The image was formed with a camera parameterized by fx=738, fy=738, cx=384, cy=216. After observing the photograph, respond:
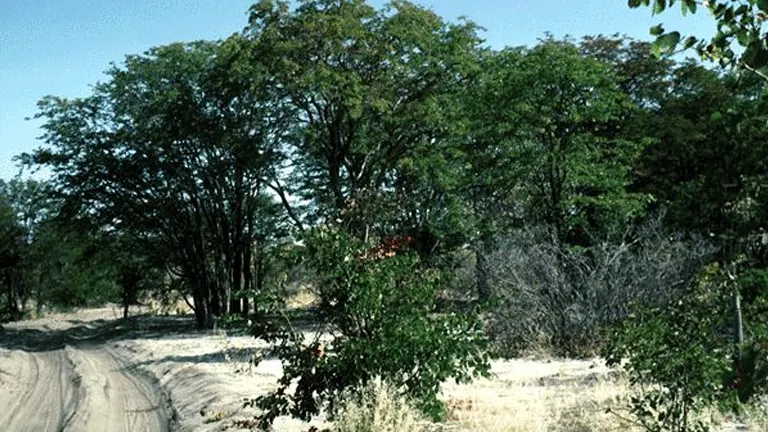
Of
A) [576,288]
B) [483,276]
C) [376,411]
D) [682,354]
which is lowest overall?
[376,411]

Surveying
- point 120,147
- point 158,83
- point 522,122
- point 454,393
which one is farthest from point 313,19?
point 454,393

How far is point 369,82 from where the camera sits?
76.7 ft

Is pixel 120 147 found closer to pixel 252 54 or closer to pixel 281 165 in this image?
pixel 281 165

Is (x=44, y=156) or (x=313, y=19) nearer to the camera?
(x=313, y=19)

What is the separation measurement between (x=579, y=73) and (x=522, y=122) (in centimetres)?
178

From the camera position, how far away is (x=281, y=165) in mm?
29656

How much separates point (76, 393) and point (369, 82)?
41.3 ft

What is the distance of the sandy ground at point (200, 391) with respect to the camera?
880 centimetres

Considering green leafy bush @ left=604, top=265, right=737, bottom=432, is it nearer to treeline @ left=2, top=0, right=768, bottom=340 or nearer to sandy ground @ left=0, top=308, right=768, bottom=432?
sandy ground @ left=0, top=308, right=768, bottom=432

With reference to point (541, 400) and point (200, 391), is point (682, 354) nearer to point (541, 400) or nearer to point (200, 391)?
point (541, 400)

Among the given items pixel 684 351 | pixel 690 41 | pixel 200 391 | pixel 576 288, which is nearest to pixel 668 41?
pixel 690 41

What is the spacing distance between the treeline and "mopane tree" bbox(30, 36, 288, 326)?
84mm

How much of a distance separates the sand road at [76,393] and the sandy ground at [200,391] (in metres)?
0.02

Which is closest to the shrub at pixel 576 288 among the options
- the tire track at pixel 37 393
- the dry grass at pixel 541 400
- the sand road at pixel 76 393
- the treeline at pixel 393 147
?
Result: the treeline at pixel 393 147
